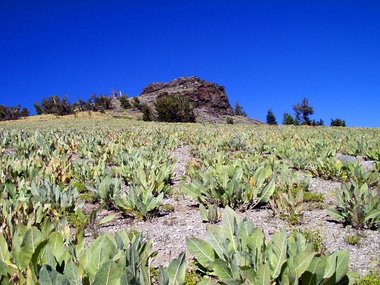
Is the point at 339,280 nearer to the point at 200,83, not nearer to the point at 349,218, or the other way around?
the point at 349,218

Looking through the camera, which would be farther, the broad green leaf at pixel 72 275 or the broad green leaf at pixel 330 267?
the broad green leaf at pixel 330 267

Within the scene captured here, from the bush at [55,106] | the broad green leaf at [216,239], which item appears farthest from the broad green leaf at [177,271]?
the bush at [55,106]

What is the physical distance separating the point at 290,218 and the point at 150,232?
1778 millimetres

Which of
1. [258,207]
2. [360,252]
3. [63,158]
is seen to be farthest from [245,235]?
[63,158]

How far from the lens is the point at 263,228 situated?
14.1 ft

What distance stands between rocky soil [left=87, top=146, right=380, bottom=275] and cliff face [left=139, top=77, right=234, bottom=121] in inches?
3542

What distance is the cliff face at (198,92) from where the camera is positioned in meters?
97.9

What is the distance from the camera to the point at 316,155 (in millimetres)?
9219

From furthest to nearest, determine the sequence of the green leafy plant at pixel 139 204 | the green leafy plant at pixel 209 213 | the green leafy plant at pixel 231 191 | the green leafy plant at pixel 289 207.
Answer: the green leafy plant at pixel 231 191 → the green leafy plant at pixel 139 204 → the green leafy plant at pixel 289 207 → the green leafy plant at pixel 209 213

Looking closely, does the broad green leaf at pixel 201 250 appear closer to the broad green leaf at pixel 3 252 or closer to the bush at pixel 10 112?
the broad green leaf at pixel 3 252

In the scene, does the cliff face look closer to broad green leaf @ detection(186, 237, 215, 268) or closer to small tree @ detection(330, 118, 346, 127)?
small tree @ detection(330, 118, 346, 127)

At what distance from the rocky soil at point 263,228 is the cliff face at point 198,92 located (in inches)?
3542

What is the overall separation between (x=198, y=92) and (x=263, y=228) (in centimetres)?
9718

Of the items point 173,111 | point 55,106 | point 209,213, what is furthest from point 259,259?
point 55,106
